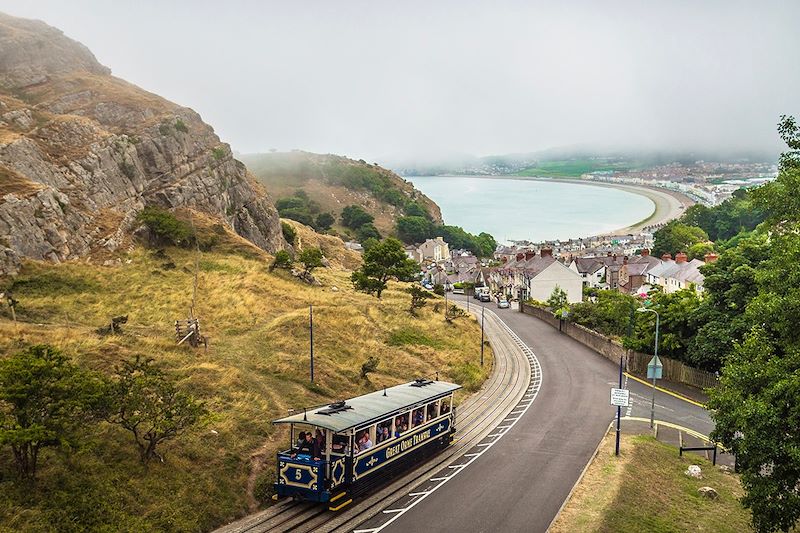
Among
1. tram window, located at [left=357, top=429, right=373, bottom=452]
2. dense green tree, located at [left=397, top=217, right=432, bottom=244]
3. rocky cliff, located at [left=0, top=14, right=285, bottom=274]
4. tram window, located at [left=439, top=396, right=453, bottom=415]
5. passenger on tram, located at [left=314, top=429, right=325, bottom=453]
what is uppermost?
rocky cliff, located at [left=0, top=14, right=285, bottom=274]

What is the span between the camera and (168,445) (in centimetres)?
2442

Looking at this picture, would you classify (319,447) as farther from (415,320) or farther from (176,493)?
(415,320)

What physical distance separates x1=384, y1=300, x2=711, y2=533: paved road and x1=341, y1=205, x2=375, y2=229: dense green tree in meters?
132

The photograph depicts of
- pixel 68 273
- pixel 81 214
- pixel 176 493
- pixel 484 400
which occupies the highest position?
pixel 81 214

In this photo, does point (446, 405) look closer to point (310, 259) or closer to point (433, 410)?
point (433, 410)

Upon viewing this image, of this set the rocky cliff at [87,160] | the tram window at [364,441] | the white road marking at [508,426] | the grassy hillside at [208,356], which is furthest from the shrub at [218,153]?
the tram window at [364,441]

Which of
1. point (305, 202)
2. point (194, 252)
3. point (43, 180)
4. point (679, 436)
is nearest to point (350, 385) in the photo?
point (679, 436)

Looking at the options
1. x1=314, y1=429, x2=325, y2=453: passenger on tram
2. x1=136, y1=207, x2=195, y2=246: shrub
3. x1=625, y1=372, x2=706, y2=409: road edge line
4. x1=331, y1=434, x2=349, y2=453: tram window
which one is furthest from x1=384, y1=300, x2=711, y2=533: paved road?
x1=136, y1=207, x2=195, y2=246: shrub

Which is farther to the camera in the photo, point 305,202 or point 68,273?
point 305,202

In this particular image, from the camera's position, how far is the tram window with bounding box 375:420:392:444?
25.1 m

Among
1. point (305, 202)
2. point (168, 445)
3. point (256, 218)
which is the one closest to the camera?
point (168, 445)

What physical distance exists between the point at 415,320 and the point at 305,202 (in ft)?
435

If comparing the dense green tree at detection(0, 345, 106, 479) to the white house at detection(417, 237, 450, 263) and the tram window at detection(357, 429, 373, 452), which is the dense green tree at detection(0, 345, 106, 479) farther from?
the white house at detection(417, 237, 450, 263)

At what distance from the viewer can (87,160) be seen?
62.8 m
